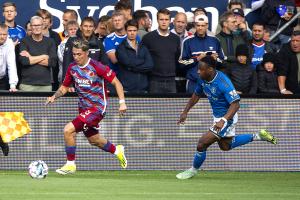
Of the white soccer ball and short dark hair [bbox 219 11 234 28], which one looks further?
short dark hair [bbox 219 11 234 28]

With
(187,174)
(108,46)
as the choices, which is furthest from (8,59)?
(187,174)

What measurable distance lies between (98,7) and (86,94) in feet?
14.3

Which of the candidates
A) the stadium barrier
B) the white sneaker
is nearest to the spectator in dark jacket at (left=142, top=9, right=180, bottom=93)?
the stadium barrier

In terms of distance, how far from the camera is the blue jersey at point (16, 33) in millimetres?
18891

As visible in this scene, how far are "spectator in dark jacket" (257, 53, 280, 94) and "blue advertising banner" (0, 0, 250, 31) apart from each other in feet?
7.37

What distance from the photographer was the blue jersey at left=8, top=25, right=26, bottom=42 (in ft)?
62.0

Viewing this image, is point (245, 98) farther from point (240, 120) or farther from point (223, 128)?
point (223, 128)

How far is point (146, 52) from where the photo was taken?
18.2m

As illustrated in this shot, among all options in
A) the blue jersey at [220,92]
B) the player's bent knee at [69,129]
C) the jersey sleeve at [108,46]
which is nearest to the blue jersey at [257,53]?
the jersey sleeve at [108,46]

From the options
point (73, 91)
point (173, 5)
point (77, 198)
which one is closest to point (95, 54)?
point (73, 91)

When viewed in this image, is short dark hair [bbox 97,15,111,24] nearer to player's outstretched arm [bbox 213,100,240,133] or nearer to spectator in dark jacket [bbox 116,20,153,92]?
spectator in dark jacket [bbox 116,20,153,92]

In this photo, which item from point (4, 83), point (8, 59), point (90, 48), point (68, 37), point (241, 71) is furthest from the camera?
point (68, 37)

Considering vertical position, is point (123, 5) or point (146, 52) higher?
point (123, 5)

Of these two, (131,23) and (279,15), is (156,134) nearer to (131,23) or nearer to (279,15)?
(131,23)
